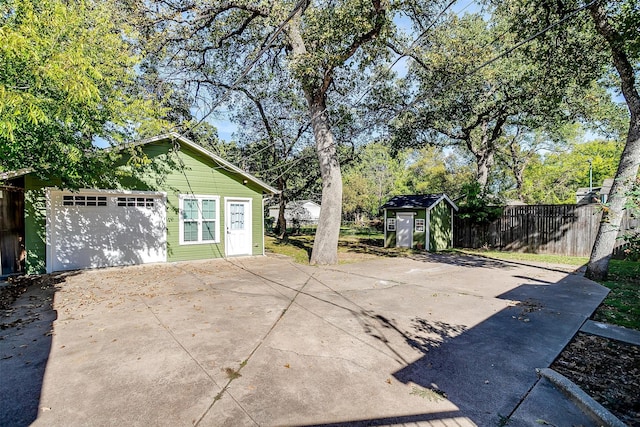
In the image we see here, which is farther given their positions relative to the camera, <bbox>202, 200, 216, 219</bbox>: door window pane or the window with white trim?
<bbox>202, 200, 216, 219</bbox>: door window pane

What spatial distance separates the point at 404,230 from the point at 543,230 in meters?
6.12

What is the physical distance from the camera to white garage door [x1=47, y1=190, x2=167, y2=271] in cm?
854

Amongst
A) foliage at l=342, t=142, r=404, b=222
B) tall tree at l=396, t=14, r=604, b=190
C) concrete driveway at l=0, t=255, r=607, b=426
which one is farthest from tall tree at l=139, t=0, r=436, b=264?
foliage at l=342, t=142, r=404, b=222

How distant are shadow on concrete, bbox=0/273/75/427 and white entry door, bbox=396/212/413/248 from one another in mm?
14153

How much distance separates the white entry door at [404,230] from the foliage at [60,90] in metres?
12.3

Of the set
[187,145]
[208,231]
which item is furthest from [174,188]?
[208,231]

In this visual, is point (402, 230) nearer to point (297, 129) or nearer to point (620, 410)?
point (297, 129)

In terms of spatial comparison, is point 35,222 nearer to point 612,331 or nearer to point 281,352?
point 281,352

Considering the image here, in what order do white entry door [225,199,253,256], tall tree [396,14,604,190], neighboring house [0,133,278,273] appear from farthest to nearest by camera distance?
white entry door [225,199,253,256], tall tree [396,14,604,190], neighboring house [0,133,278,273]

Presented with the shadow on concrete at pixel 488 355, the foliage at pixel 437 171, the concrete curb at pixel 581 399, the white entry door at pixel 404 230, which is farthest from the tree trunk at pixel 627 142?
the foliage at pixel 437 171

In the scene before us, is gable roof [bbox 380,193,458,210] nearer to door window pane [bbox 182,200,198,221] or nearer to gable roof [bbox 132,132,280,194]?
gable roof [bbox 132,132,280,194]

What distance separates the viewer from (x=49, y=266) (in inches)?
330

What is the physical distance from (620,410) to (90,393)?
4.68 m

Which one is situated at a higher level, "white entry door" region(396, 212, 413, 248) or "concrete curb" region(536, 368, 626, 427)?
"white entry door" region(396, 212, 413, 248)
